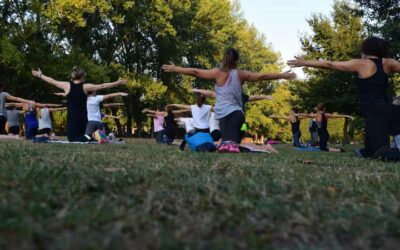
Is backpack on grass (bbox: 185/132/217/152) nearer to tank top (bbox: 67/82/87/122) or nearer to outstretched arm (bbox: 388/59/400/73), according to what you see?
outstretched arm (bbox: 388/59/400/73)

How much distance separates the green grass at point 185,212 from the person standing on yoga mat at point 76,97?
9.42 metres

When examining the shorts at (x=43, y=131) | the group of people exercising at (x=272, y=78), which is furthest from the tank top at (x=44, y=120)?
the group of people exercising at (x=272, y=78)

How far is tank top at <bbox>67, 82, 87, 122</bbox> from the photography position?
13.2 m

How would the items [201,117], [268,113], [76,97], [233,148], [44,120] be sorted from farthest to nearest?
[268,113], [44,120], [201,117], [76,97], [233,148]

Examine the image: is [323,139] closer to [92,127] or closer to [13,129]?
[92,127]

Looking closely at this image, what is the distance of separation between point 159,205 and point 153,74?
144 ft

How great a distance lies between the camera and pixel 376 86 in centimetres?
825

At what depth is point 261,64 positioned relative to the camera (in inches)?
2235

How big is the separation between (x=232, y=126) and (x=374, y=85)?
2879 mm

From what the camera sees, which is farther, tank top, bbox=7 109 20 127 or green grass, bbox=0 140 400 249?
tank top, bbox=7 109 20 127

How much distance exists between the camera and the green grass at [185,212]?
203 centimetres

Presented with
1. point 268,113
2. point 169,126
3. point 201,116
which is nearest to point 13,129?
point 169,126

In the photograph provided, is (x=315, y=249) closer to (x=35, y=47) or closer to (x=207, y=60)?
(x=35, y=47)

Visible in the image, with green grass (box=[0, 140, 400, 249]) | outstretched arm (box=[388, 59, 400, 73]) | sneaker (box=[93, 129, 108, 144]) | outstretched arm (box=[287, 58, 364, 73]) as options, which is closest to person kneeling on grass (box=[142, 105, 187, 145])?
sneaker (box=[93, 129, 108, 144])
